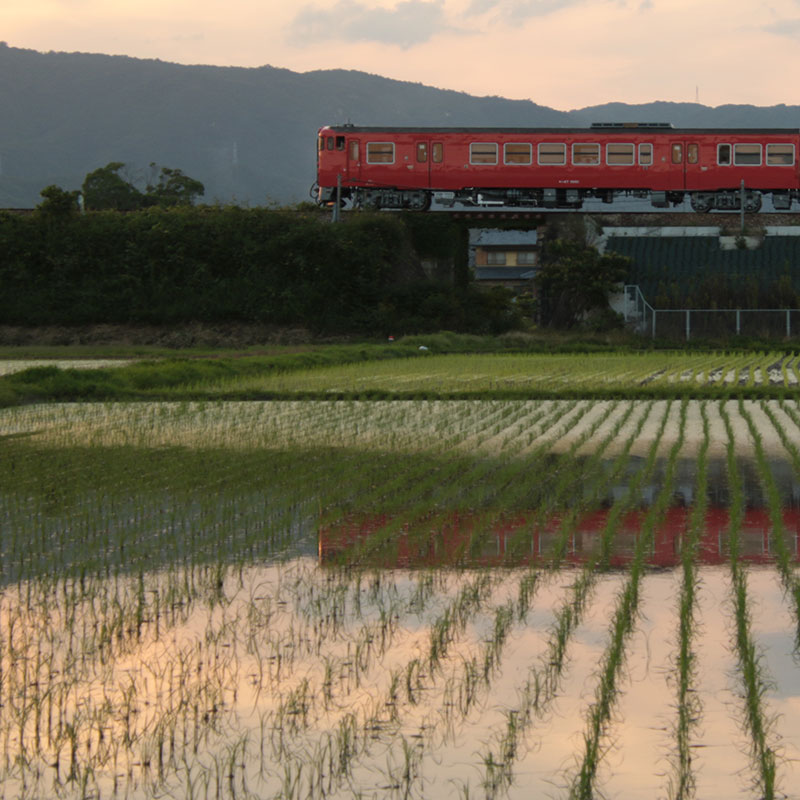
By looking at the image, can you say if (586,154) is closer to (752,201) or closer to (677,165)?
(677,165)

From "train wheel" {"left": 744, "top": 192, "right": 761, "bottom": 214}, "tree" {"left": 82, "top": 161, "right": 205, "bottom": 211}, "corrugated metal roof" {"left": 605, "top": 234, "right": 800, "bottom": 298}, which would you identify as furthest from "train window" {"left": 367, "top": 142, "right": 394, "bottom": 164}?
"tree" {"left": 82, "top": 161, "right": 205, "bottom": 211}

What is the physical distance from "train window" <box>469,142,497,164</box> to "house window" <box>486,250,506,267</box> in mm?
53681

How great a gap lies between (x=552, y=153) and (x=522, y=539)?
3182 cm

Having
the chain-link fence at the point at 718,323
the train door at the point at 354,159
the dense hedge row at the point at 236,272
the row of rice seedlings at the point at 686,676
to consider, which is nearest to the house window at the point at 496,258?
the dense hedge row at the point at 236,272

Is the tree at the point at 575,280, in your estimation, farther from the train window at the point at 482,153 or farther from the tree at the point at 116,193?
the tree at the point at 116,193

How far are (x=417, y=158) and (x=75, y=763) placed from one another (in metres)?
35.8

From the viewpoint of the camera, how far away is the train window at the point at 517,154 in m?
38.6

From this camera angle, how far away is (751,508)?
9453 millimetres

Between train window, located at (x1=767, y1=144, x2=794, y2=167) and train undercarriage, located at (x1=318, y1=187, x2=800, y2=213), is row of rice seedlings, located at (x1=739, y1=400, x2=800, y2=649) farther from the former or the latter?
train undercarriage, located at (x1=318, y1=187, x2=800, y2=213)

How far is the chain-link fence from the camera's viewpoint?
1483 inches

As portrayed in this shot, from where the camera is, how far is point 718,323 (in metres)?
38.2

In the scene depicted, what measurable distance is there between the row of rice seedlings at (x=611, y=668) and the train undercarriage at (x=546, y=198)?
3188cm

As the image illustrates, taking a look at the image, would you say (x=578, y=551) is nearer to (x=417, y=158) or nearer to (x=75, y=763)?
(x=75, y=763)

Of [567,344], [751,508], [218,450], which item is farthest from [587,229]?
[751,508]
